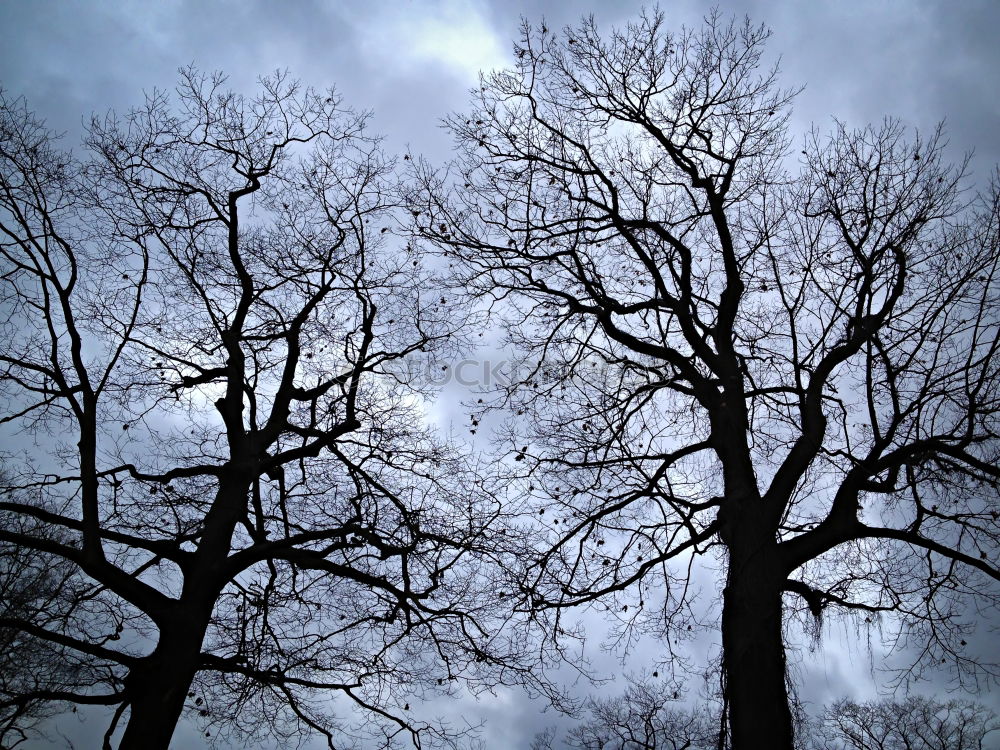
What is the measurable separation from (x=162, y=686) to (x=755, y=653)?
476 centimetres

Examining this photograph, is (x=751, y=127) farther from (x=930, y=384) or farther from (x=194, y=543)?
(x=194, y=543)

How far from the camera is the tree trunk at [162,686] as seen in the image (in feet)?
17.5

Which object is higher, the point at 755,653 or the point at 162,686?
the point at 755,653

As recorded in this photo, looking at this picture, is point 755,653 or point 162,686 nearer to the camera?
point 755,653

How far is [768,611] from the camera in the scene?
518cm

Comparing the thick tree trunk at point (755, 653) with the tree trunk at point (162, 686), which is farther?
the tree trunk at point (162, 686)

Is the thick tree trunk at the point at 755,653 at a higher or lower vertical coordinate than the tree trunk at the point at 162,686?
higher

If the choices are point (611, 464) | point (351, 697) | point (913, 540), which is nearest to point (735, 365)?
point (611, 464)

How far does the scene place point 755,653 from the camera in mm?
5012

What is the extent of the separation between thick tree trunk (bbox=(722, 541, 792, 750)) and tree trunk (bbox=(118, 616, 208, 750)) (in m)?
4.44

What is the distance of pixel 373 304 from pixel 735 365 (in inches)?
167

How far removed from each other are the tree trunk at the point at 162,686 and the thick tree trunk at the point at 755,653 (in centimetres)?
444

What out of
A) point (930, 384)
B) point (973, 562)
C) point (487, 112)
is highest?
point (487, 112)

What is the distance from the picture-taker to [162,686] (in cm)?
552
